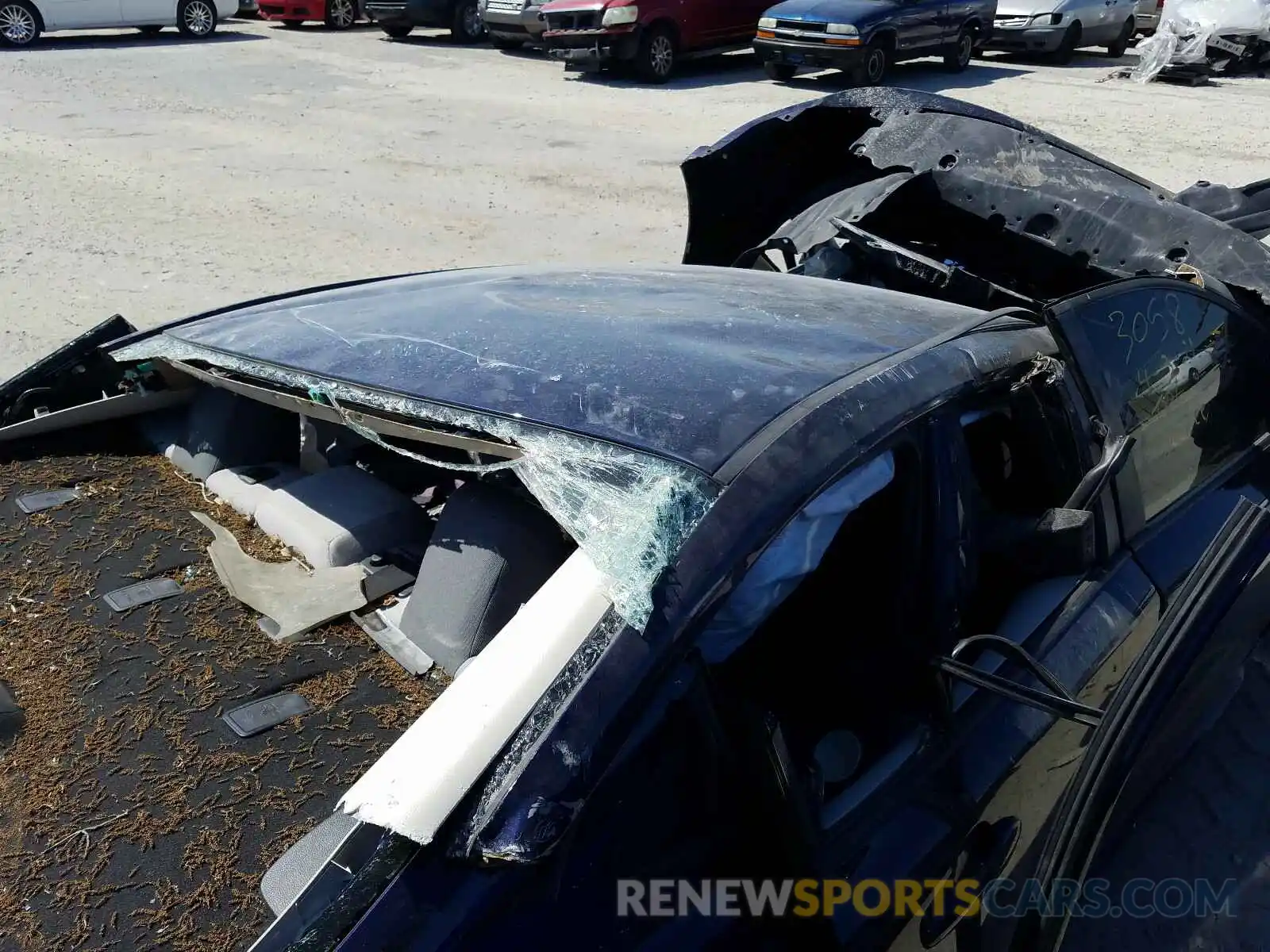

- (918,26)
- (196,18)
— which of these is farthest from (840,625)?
(196,18)

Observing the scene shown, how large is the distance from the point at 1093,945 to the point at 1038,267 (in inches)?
101

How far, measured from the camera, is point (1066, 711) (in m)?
1.86

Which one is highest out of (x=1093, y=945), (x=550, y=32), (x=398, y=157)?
(x=550, y=32)

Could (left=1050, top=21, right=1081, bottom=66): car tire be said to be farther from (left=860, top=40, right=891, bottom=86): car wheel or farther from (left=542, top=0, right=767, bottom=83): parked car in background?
(left=542, top=0, right=767, bottom=83): parked car in background

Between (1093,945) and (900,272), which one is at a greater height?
Result: (900,272)

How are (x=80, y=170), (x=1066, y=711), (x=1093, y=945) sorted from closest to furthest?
(x=1066, y=711), (x=1093, y=945), (x=80, y=170)

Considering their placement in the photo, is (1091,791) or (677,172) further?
(677,172)

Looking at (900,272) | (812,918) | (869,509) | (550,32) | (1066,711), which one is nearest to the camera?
(812,918)

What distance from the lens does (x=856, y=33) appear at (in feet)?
45.5

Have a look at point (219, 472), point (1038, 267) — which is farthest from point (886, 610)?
point (1038, 267)

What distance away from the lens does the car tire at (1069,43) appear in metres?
17.1

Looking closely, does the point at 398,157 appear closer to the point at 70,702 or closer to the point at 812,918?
the point at 70,702

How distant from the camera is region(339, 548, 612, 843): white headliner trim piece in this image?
1.45 m

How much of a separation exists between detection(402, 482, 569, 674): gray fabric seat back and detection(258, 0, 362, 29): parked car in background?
66.2 feet
